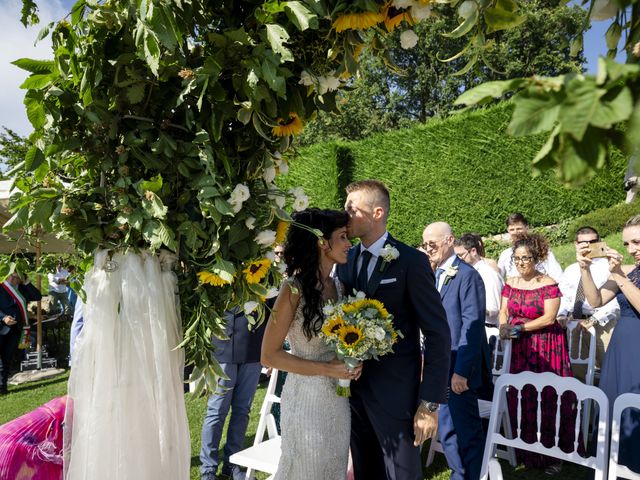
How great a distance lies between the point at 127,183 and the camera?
1689 mm

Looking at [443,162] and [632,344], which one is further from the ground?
[443,162]

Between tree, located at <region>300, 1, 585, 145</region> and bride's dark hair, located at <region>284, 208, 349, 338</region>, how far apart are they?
22.7 m

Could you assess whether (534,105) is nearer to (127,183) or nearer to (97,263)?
(127,183)

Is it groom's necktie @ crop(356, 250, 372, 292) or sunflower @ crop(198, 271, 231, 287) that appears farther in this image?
groom's necktie @ crop(356, 250, 372, 292)

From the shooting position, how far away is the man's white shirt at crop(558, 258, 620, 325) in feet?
16.3

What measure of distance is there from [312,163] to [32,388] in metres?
10.5

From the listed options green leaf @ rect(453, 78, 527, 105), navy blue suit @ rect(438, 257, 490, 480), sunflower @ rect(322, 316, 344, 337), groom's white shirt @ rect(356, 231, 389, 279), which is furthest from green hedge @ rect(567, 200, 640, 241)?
green leaf @ rect(453, 78, 527, 105)

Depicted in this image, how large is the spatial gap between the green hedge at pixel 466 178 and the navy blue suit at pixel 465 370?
8381mm

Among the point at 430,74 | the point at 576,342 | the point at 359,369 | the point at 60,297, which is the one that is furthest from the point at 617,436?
the point at 430,74

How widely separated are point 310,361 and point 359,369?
29 centimetres

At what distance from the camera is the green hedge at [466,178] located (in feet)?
39.4

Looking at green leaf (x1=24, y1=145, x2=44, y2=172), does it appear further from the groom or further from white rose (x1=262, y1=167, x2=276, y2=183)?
the groom

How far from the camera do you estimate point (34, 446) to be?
2.58 metres

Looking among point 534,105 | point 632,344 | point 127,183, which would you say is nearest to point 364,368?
point 127,183
